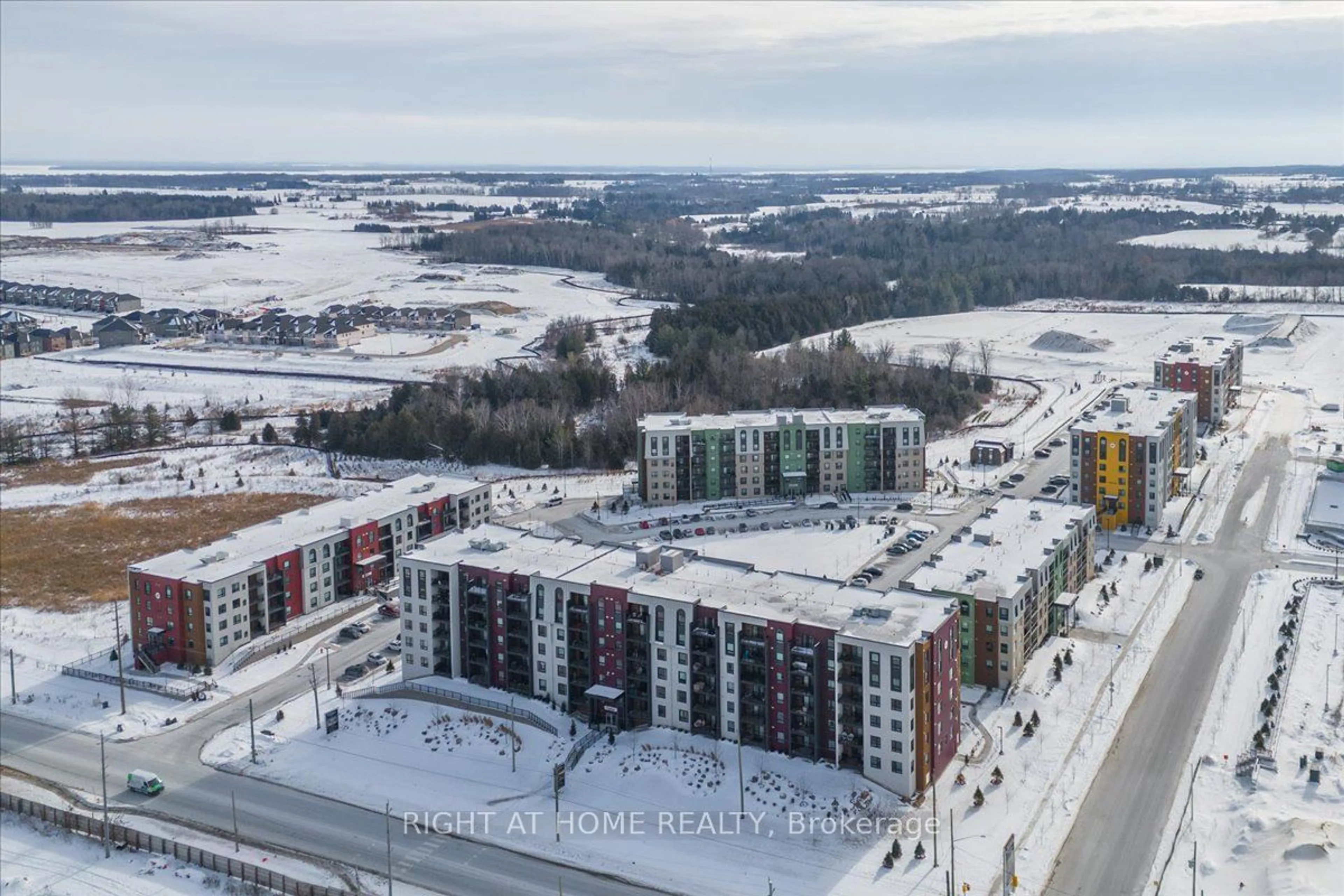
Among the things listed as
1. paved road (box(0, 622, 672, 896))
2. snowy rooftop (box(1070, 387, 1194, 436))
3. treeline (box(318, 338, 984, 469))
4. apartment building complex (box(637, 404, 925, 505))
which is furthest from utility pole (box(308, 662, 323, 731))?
snowy rooftop (box(1070, 387, 1194, 436))

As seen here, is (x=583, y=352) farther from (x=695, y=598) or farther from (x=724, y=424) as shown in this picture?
(x=695, y=598)

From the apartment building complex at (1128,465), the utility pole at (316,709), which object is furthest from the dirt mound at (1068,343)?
the utility pole at (316,709)

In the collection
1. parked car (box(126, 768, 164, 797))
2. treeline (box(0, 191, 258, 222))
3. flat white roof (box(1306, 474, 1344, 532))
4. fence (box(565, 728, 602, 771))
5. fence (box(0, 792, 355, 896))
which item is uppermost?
treeline (box(0, 191, 258, 222))

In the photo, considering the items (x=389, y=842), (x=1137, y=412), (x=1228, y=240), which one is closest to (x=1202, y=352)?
(x=1137, y=412)

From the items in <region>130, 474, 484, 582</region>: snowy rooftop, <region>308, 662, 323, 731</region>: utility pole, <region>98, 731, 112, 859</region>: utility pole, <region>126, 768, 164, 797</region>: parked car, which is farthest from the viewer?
<region>130, 474, 484, 582</region>: snowy rooftop

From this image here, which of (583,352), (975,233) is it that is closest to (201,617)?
(583,352)

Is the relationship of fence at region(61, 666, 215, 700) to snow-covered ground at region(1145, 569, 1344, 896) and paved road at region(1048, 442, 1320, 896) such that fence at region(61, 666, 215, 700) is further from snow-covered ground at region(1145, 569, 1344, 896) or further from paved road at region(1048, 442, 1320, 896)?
snow-covered ground at region(1145, 569, 1344, 896)

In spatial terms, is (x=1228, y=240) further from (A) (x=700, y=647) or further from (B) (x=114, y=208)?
(B) (x=114, y=208)
